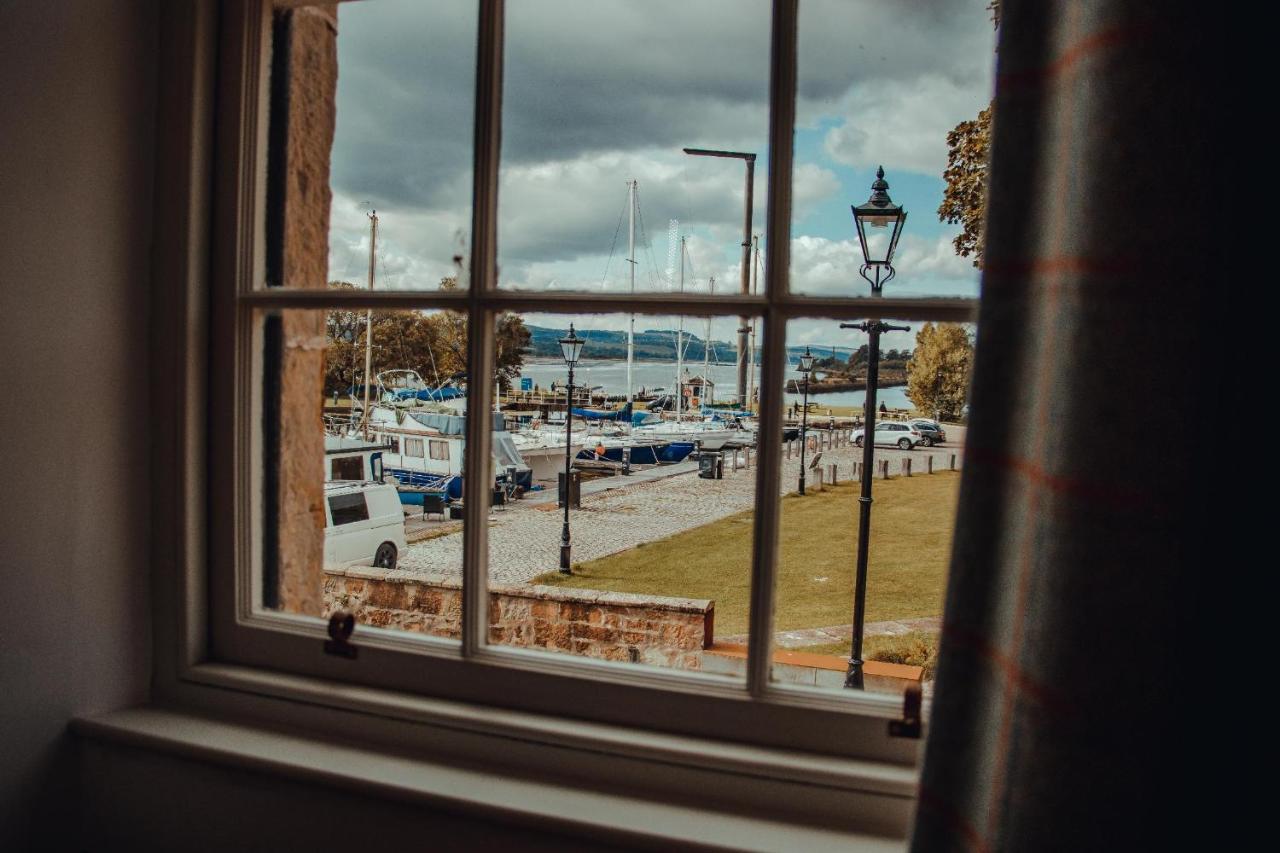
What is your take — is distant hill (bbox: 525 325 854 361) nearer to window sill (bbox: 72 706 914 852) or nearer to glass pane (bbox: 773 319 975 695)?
glass pane (bbox: 773 319 975 695)

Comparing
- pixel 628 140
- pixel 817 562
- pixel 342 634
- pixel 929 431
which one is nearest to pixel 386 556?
pixel 342 634

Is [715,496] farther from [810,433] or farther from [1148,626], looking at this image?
[1148,626]

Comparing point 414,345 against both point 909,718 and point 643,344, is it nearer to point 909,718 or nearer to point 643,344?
point 643,344

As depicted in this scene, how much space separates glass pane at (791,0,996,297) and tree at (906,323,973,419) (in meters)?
0.11

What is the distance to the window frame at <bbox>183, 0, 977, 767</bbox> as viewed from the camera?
0.97 m

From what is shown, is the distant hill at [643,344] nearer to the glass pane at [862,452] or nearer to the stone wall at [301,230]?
the glass pane at [862,452]

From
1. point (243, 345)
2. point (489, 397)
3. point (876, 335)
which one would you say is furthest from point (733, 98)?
point (243, 345)

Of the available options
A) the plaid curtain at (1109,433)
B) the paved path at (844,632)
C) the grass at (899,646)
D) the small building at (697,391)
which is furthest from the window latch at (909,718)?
the grass at (899,646)

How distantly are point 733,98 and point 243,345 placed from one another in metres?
0.77

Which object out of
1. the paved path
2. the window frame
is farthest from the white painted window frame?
the paved path

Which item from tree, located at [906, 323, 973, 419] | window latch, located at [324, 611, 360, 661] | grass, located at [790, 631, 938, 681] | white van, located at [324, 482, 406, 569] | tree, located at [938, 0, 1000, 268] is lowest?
grass, located at [790, 631, 938, 681]

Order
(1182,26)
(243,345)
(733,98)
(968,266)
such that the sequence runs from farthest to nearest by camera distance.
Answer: (243,345) → (733,98) → (968,266) → (1182,26)

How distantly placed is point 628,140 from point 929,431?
60 cm

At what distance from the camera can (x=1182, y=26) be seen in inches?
20.8
